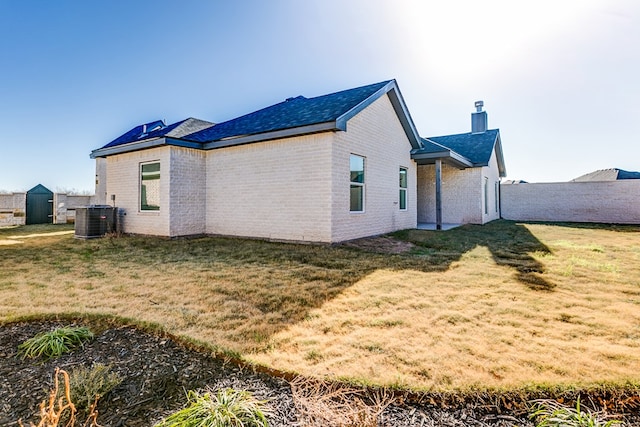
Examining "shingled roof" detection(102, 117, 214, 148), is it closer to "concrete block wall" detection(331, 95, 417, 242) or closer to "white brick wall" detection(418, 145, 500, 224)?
"concrete block wall" detection(331, 95, 417, 242)

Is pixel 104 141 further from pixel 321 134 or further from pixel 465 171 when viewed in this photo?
pixel 465 171

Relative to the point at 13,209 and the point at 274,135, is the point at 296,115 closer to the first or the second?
the point at 274,135

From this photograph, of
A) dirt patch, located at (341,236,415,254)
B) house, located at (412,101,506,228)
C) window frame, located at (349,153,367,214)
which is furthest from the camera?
house, located at (412,101,506,228)

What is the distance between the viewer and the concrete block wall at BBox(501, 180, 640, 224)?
15398mm

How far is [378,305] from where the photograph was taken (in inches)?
145

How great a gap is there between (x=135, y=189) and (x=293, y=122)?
5.63 meters

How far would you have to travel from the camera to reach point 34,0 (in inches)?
364

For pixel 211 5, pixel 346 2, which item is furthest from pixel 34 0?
pixel 346 2

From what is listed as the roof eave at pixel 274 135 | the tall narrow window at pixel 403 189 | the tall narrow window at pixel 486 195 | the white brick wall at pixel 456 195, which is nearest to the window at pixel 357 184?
the roof eave at pixel 274 135

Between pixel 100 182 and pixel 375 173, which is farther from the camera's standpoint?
pixel 100 182

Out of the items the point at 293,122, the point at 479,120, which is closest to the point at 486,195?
the point at 479,120

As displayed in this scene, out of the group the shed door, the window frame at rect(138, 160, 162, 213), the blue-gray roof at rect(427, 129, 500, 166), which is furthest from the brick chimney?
the shed door

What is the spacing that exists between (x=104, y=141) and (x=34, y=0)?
8.25 m

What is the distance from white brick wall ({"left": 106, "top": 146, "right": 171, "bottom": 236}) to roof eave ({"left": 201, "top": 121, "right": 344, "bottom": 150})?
4.44 ft
